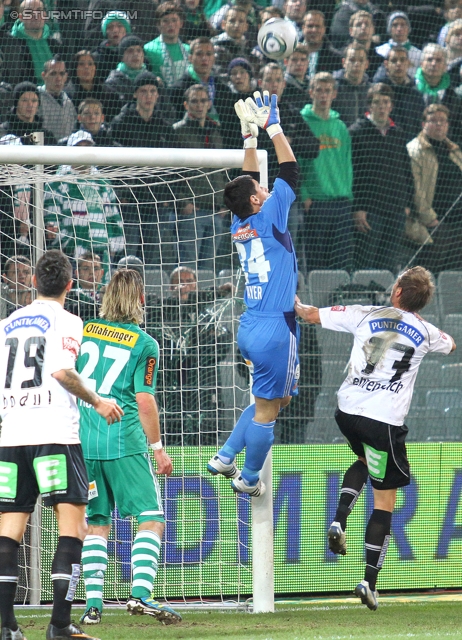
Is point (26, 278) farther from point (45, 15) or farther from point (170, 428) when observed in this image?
point (45, 15)

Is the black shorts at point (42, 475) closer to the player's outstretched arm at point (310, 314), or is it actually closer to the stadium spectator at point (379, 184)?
the player's outstretched arm at point (310, 314)

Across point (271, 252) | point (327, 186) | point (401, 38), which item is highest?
point (401, 38)

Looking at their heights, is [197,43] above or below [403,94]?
above

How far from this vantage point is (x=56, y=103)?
9.41 m

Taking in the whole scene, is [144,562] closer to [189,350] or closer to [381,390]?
[381,390]

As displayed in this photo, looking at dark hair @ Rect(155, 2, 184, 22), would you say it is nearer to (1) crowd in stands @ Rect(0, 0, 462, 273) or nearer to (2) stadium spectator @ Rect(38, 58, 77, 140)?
(1) crowd in stands @ Rect(0, 0, 462, 273)

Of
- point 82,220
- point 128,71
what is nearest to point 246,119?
point 82,220

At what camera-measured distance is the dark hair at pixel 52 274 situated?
15.0ft

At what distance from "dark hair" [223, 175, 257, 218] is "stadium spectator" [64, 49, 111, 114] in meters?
4.09

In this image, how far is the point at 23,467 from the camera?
450 centimetres

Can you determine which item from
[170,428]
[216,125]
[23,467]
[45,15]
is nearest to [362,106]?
[216,125]

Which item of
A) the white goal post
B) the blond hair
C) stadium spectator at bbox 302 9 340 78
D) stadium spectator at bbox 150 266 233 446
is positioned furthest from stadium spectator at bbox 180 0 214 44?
the blond hair

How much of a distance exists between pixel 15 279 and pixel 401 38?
603 centimetres

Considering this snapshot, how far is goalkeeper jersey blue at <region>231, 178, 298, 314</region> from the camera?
585 cm
